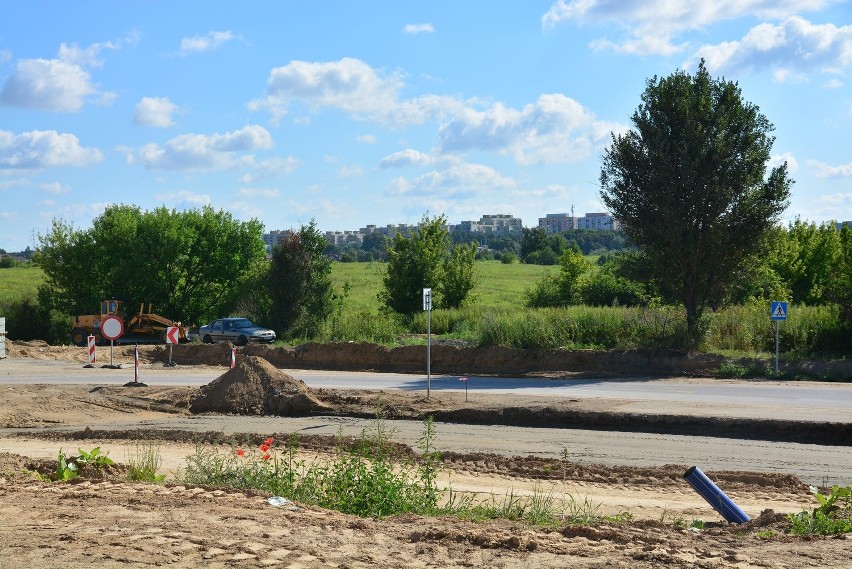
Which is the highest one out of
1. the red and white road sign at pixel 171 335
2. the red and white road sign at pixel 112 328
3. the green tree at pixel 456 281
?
the green tree at pixel 456 281

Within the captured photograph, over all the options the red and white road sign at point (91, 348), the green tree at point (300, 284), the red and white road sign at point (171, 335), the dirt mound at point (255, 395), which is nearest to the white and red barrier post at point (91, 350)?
the red and white road sign at point (91, 348)

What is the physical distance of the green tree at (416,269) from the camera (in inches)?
1874

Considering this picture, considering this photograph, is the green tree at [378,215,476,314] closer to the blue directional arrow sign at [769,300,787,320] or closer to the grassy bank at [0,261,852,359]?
the grassy bank at [0,261,852,359]

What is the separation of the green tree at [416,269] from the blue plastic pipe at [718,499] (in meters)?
36.0

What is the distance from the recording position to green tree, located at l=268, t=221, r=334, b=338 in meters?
43.5

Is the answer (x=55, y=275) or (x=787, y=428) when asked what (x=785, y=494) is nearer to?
(x=787, y=428)

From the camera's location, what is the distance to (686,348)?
102ft

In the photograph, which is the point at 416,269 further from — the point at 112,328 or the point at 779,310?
the point at 779,310

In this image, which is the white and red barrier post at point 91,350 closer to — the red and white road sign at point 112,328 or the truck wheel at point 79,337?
the red and white road sign at point 112,328

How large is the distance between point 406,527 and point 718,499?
13.0 feet

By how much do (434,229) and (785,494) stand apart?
37733 mm

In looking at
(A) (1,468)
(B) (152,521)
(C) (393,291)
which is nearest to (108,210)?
(C) (393,291)

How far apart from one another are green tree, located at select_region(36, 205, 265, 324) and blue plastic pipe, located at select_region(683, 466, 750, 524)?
41.8m

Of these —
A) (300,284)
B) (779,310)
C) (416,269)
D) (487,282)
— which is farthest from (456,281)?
(487,282)
